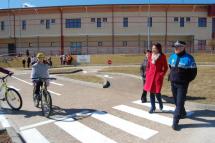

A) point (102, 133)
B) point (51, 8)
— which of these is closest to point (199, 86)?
point (102, 133)

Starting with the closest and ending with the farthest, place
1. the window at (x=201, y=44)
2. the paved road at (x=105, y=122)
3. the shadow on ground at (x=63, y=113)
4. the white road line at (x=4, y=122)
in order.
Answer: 1. the paved road at (x=105, y=122)
2. the white road line at (x=4, y=122)
3. the shadow on ground at (x=63, y=113)
4. the window at (x=201, y=44)

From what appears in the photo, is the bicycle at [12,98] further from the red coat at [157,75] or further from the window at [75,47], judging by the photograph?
the window at [75,47]

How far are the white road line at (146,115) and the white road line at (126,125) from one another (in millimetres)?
679

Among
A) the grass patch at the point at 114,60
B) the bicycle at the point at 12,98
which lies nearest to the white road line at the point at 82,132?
the bicycle at the point at 12,98

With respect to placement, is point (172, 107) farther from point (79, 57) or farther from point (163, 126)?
point (79, 57)

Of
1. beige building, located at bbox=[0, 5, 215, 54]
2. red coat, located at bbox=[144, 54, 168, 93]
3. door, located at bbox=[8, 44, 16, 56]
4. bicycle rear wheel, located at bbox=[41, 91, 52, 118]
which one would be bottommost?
bicycle rear wheel, located at bbox=[41, 91, 52, 118]

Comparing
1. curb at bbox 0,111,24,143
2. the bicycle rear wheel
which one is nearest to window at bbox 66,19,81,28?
the bicycle rear wheel

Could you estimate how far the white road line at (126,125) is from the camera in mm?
8815

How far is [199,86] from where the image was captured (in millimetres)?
15953

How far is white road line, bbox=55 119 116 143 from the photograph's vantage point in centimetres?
846

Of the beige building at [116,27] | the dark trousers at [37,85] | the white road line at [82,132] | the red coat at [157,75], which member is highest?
the beige building at [116,27]

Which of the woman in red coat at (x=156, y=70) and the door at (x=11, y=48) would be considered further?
the door at (x=11, y=48)

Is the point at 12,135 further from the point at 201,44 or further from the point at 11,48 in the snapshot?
the point at 11,48

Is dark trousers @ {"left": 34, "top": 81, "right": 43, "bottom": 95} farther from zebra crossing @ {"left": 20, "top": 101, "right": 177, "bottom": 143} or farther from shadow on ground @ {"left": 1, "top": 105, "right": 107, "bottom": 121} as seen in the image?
zebra crossing @ {"left": 20, "top": 101, "right": 177, "bottom": 143}
